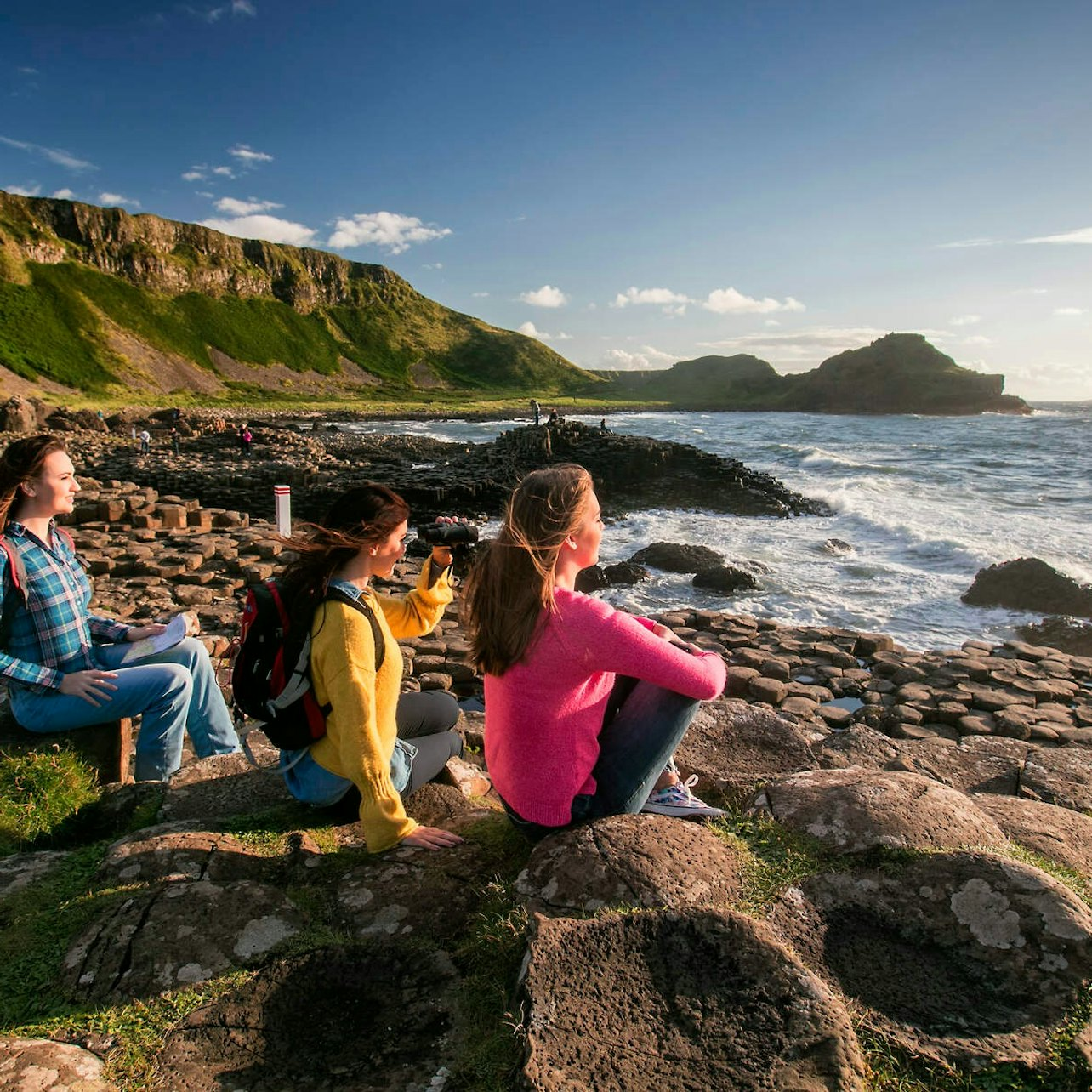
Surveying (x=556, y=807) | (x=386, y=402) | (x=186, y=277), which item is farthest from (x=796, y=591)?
(x=186, y=277)

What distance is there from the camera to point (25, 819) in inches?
144

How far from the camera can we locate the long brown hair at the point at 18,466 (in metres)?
4.06

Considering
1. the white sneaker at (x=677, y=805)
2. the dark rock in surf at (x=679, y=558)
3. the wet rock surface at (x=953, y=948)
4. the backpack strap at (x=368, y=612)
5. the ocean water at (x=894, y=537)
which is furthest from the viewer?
the dark rock in surf at (x=679, y=558)

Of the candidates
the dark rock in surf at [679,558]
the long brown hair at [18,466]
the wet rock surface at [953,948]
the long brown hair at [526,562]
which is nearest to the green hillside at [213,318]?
the dark rock in surf at [679,558]

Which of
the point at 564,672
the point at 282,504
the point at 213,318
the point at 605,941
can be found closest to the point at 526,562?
the point at 564,672

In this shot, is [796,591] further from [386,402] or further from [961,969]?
[386,402]

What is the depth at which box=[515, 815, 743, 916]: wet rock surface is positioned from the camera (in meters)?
2.74

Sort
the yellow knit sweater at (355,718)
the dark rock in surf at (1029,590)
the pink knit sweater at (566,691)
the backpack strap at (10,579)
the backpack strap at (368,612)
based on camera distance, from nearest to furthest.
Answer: the pink knit sweater at (566,691) → the yellow knit sweater at (355,718) → the backpack strap at (368,612) → the backpack strap at (10,579) → the dark rock in surf at (1029,590)

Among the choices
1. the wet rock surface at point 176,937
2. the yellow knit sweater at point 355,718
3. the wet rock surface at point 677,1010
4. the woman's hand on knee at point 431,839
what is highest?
the yellow knit sweater at point 355,718

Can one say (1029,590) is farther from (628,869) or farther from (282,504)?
(628,869)

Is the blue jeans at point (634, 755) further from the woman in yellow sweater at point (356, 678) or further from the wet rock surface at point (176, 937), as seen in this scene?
the wet rock surface at point (176, 937)

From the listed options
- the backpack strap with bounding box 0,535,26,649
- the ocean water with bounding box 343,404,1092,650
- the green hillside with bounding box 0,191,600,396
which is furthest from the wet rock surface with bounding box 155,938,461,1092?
the green hillside with bounding box 0,191,600,396

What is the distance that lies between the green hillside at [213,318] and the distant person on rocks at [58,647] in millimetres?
83678

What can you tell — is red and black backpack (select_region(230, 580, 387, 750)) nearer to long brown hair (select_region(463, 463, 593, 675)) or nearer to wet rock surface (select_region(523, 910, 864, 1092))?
long brown hair (select_region(463, 463, 593, 675))
